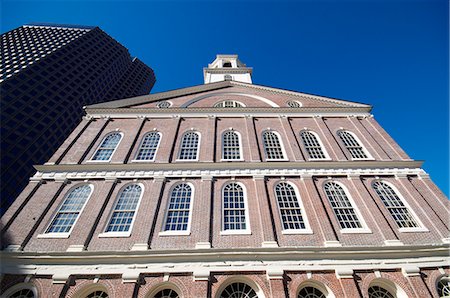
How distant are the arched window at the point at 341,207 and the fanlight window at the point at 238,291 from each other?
622cm

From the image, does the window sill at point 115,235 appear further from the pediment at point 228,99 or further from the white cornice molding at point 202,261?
the pediment at point 228,99

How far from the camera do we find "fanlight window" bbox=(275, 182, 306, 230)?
1293 cm

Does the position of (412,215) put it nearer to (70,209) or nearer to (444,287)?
(444,287)

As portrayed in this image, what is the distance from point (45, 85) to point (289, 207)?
46.7 meters

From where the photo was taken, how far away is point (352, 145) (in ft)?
60.2

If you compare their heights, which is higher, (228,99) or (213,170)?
(228,99)

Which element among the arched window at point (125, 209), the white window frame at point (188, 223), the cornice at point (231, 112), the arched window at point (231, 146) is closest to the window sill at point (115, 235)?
the arched window at point (125, 209)

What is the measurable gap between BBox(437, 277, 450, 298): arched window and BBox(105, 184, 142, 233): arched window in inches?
613

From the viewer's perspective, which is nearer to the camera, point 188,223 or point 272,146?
point 188,223

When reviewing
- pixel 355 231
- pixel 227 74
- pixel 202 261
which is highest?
→ pixel 227 74

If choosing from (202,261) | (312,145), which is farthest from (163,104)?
(202,261)

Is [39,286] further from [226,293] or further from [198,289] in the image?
[226,293]

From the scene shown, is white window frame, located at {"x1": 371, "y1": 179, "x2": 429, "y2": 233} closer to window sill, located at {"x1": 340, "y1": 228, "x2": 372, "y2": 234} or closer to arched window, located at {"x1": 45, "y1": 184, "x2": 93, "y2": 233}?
window sill, located at {"x1": 340, "y1": 228, "x2": 372, "y2": 234}

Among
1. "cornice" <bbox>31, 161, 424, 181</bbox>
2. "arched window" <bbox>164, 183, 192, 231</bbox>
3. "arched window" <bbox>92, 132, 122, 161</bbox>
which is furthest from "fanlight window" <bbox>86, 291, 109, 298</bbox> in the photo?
"arched window" <bbox>92, 132, 122, 161</bbox>
